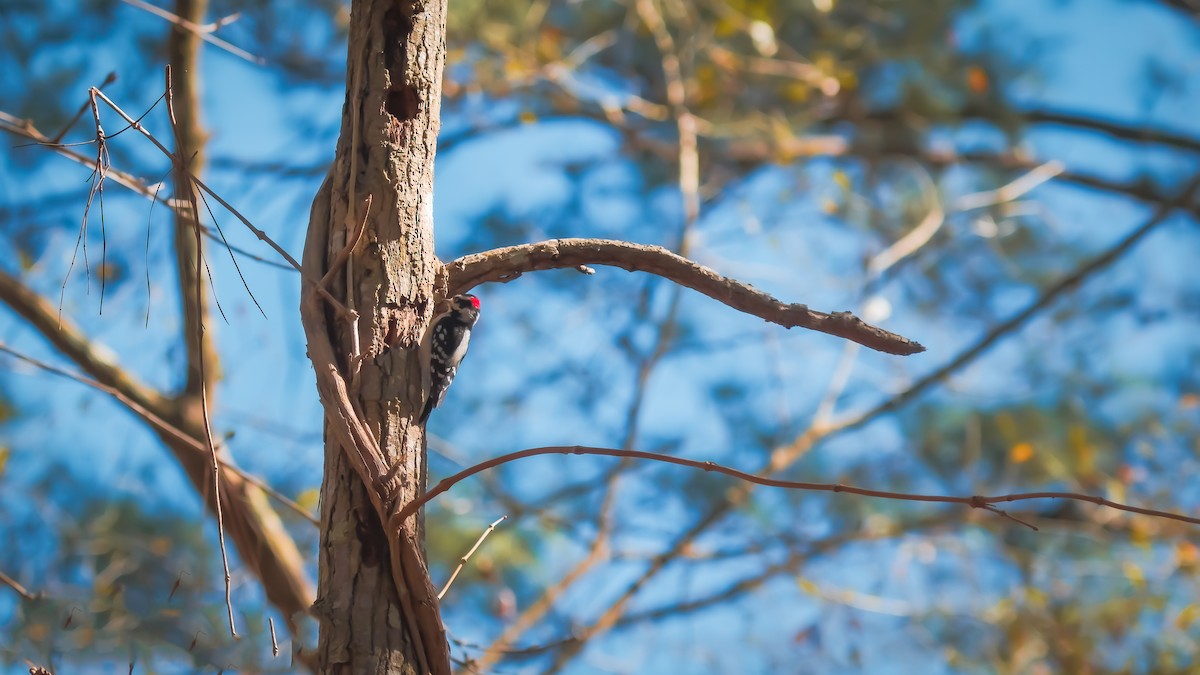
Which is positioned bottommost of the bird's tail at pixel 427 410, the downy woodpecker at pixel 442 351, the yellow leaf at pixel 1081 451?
the bird's tail at pixel 427 410

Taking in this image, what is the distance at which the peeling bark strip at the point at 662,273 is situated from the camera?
1.29 m

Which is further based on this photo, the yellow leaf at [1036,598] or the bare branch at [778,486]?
the yellow leaf at [1036,598]

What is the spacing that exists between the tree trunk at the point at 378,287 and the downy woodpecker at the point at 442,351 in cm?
8

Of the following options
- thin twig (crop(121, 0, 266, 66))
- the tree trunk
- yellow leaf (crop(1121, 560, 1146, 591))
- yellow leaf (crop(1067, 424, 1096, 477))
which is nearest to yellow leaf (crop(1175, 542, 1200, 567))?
yellow leaf (crop(1121, 560, 1146, 591))

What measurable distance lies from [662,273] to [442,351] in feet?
1.35

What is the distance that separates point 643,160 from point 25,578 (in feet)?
10.8

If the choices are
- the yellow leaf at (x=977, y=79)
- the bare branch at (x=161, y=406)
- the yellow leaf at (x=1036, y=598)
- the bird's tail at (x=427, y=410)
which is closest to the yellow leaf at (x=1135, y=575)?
the yellow leaf at (x=1036, y=598)

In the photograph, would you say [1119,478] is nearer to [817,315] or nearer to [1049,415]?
[1049,415]

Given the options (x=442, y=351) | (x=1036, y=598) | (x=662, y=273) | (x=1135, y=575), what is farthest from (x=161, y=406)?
(x=1135, y=575)

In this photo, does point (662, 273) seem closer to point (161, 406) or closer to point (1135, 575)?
point (161, 406)

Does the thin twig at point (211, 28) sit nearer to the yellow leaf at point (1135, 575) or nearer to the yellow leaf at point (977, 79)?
the yellow leaf at point (977, 79)

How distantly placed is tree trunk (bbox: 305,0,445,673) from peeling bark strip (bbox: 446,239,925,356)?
7 centimetres

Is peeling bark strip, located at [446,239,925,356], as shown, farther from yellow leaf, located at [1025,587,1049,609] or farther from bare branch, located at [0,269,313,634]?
yellow leaf, located at [1025,587,1049,609]

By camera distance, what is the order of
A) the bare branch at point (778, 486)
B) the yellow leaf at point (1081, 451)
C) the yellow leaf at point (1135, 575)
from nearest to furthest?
the bare branch at point (778, 486)
the yellow leaf at point (1135, 575)
the yellow leaf at point (1081, 451)
